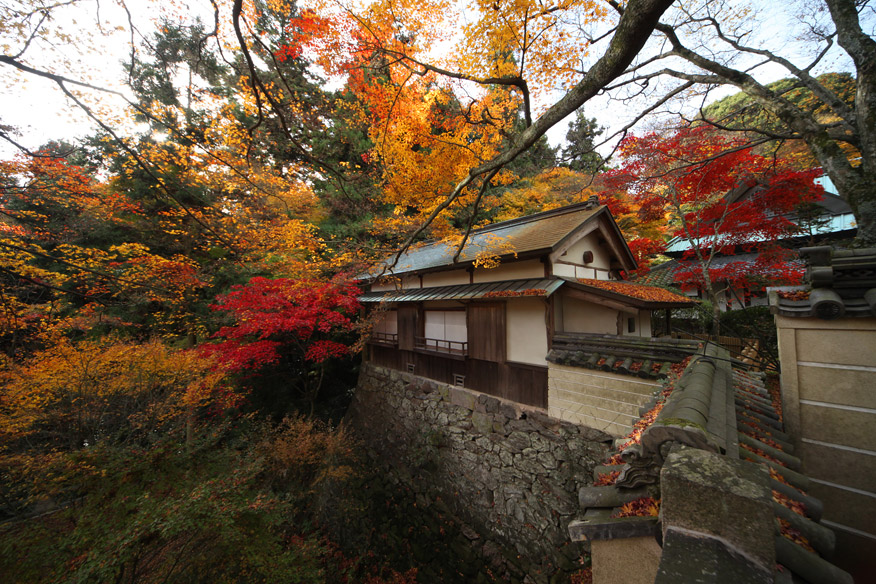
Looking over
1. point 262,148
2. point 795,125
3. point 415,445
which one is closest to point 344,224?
point 262,148

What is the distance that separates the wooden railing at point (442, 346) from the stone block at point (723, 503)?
21.7 feet

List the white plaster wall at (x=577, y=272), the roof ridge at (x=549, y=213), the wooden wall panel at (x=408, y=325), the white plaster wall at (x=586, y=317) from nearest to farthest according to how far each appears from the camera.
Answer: the white plaster wall at (x=586, y=317) < the white plaster wall at (x=577, y=272) < the roof ridge at (x=549, y=213) < the wooden wall panel at (x=408, y=325)

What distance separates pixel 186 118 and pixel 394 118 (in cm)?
810

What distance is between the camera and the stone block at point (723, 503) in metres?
1.08

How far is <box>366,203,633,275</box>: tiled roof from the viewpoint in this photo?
711 centimetres

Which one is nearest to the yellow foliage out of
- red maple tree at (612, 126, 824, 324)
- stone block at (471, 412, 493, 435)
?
stone block at (471, 412, 493, 435)

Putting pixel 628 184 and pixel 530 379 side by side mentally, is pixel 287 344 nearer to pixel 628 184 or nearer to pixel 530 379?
pixel 530 379

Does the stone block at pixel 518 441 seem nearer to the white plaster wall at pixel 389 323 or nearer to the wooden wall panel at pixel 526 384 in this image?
the wooden wall panel at pixel 526 384

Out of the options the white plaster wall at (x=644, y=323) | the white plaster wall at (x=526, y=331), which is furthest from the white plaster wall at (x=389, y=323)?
the white plaster wall at (x=644, y=323)

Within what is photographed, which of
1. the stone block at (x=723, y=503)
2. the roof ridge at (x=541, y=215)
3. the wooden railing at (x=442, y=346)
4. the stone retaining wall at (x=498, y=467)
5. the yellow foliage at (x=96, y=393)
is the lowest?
the stone retaining wall at (x=498, y=467)

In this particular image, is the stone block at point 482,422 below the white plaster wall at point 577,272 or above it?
below

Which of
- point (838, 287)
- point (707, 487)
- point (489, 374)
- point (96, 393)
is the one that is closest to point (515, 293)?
point (489, 374)

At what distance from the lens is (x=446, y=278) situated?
29.9 feet

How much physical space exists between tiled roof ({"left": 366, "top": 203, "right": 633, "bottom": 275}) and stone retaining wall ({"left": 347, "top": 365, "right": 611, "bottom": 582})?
3.83 meters
